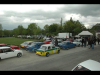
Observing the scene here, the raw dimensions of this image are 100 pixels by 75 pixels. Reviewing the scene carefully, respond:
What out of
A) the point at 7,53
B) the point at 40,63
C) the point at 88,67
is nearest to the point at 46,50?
the point at 40,63

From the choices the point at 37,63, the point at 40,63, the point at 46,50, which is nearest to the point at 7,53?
the point at 37,63

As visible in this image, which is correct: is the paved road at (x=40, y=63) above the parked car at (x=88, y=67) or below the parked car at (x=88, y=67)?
A: below

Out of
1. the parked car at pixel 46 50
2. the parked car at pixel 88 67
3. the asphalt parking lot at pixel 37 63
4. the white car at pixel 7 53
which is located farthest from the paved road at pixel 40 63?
the parked car at pixel 88 67

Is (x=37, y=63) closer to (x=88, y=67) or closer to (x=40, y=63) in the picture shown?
(x=40, y=63)

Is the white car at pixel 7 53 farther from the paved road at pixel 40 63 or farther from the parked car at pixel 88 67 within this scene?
the parked car at pixel 88 67

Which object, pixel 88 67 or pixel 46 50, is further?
pixel 46 50

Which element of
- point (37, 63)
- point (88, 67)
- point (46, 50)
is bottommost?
point (37, 63)

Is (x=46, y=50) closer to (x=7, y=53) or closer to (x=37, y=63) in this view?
(x=37, y=63)

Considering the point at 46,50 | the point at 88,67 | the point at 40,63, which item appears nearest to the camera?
the point at 88,67

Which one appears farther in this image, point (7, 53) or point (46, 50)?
point (46, 50)

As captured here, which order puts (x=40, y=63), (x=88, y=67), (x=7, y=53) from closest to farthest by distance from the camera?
1. (x=88, y=67)
2. (x=40, y=63)
3. (x=7, y=53)

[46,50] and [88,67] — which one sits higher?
[88,67]
